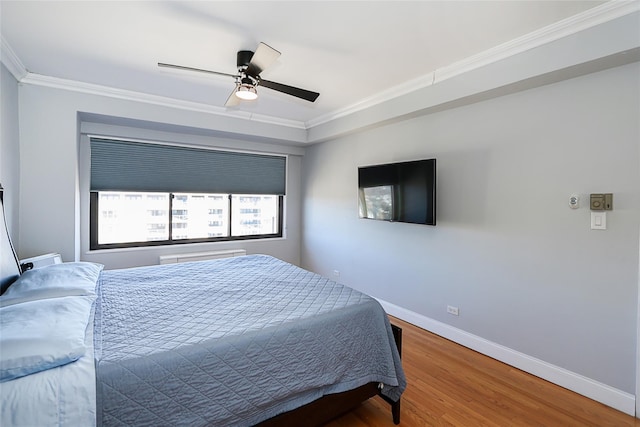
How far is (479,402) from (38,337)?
8.47ft

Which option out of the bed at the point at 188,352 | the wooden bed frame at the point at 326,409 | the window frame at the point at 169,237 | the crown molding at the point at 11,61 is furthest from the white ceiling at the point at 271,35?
the wooden bed frame at the point at 326,409

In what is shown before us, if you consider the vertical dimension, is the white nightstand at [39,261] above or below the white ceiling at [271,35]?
below

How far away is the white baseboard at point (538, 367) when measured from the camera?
2041 mm

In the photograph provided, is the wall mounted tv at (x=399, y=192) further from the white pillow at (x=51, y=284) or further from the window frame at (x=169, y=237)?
the white pillow at (x=51, y=284)

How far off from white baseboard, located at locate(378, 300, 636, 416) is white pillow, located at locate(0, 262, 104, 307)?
309 centimetres

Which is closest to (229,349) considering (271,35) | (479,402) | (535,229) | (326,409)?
(326,409)

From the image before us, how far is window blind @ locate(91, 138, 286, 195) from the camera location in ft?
12.4

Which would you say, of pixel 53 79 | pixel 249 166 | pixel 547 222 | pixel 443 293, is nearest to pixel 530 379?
pixel 443 293

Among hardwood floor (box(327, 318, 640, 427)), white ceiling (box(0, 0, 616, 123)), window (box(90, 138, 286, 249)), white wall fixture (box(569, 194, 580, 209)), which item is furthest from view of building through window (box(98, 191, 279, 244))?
white wall fixture (box(569, 194, 580, 209))

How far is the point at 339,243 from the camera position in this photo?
4512 mm

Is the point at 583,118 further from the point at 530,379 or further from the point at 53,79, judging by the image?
the point at 53,79

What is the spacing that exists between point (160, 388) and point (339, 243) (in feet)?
11.2

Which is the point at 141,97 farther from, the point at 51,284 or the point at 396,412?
the point at 396,412

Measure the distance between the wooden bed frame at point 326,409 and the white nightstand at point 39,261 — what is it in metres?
2.45
